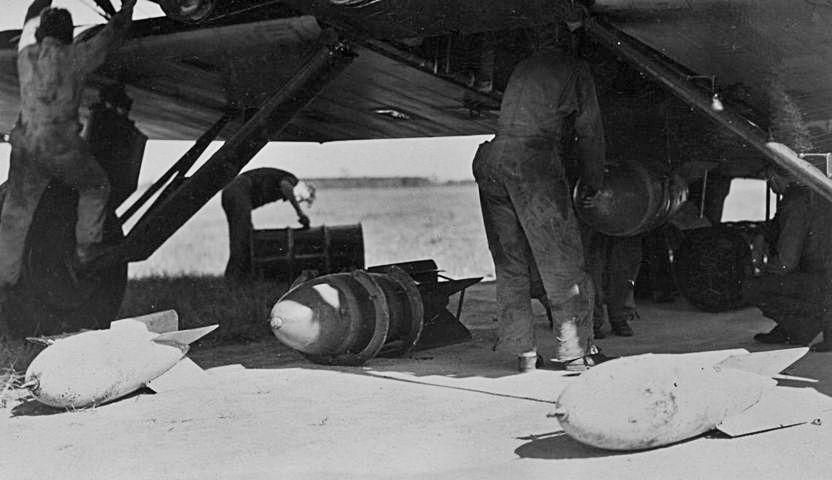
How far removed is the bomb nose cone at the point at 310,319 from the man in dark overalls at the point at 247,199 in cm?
512

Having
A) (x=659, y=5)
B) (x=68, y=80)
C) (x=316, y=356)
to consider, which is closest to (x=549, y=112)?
(x=659, y=5)

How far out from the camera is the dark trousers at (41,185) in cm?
709

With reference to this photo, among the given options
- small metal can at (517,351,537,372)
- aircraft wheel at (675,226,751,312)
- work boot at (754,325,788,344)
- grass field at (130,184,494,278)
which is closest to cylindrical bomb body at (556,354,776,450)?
small metal can at (517,351,537,372)

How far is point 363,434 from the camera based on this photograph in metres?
4.96

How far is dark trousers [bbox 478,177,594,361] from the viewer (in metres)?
6.48

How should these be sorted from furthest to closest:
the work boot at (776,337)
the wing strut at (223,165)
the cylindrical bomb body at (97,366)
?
the work boot at (776,337) < the wing strut at (223,165) < the cylindrical bomb body at (97,366)

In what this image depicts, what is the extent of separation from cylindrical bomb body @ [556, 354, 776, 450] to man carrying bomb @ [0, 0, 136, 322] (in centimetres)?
426

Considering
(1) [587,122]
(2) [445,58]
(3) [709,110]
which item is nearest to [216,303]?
(2) [445,58]

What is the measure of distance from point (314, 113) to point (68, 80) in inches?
144

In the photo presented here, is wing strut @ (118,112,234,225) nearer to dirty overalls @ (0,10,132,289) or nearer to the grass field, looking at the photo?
dirty overalls @ (0,10,132,289)

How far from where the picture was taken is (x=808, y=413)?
4887mm

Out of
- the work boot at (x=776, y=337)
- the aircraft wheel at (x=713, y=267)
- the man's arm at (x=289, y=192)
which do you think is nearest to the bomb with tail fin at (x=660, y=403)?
the work boot at (x=776, y=337)

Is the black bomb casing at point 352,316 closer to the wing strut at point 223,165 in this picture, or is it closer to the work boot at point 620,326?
the wing strut at point 223,165

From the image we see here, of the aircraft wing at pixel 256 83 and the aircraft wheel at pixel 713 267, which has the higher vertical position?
the aircraft wing at pixel 256 83
